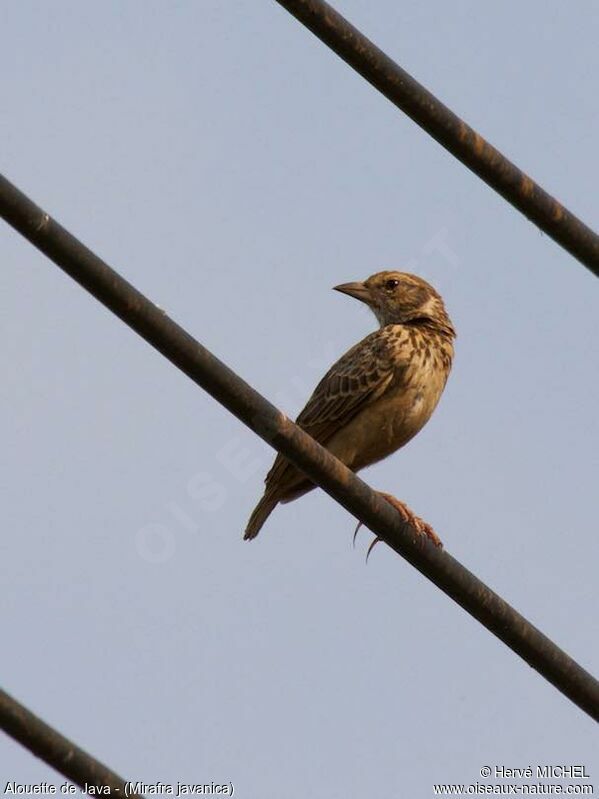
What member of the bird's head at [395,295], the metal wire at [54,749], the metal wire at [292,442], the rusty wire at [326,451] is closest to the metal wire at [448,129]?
the rusty wire at [326,451]

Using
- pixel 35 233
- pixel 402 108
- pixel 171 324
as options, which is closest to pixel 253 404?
pixel 171 324

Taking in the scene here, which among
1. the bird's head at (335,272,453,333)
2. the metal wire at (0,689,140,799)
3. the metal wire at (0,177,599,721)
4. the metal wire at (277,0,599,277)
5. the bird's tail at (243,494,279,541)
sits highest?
the bird's head at (335,272,453,333)

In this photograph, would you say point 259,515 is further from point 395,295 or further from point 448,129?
point 448,129

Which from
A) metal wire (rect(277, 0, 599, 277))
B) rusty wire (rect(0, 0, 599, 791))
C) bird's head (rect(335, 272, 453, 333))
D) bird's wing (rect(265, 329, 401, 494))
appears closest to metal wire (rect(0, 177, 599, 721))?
rusty wire (rect(0, 0, 599, 791))

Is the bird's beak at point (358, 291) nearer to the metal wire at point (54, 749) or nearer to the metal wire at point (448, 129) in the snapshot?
the metal wire at point (448, 129)

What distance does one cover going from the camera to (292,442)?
18.0 ft

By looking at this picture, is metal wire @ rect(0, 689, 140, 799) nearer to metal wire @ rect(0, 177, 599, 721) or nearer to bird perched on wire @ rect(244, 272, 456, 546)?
metal wire @ rect(0, 177, 599, 721)

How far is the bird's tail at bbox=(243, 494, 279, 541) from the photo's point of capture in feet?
32.4

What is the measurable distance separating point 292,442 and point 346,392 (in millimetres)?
4092

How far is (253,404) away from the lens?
524cm

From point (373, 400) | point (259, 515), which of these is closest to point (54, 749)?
point (373, 400)

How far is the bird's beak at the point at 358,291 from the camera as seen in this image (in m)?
10.8

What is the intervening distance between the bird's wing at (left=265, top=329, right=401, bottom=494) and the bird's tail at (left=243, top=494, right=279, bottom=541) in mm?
82

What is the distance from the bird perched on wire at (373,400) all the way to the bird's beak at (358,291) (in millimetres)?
598
